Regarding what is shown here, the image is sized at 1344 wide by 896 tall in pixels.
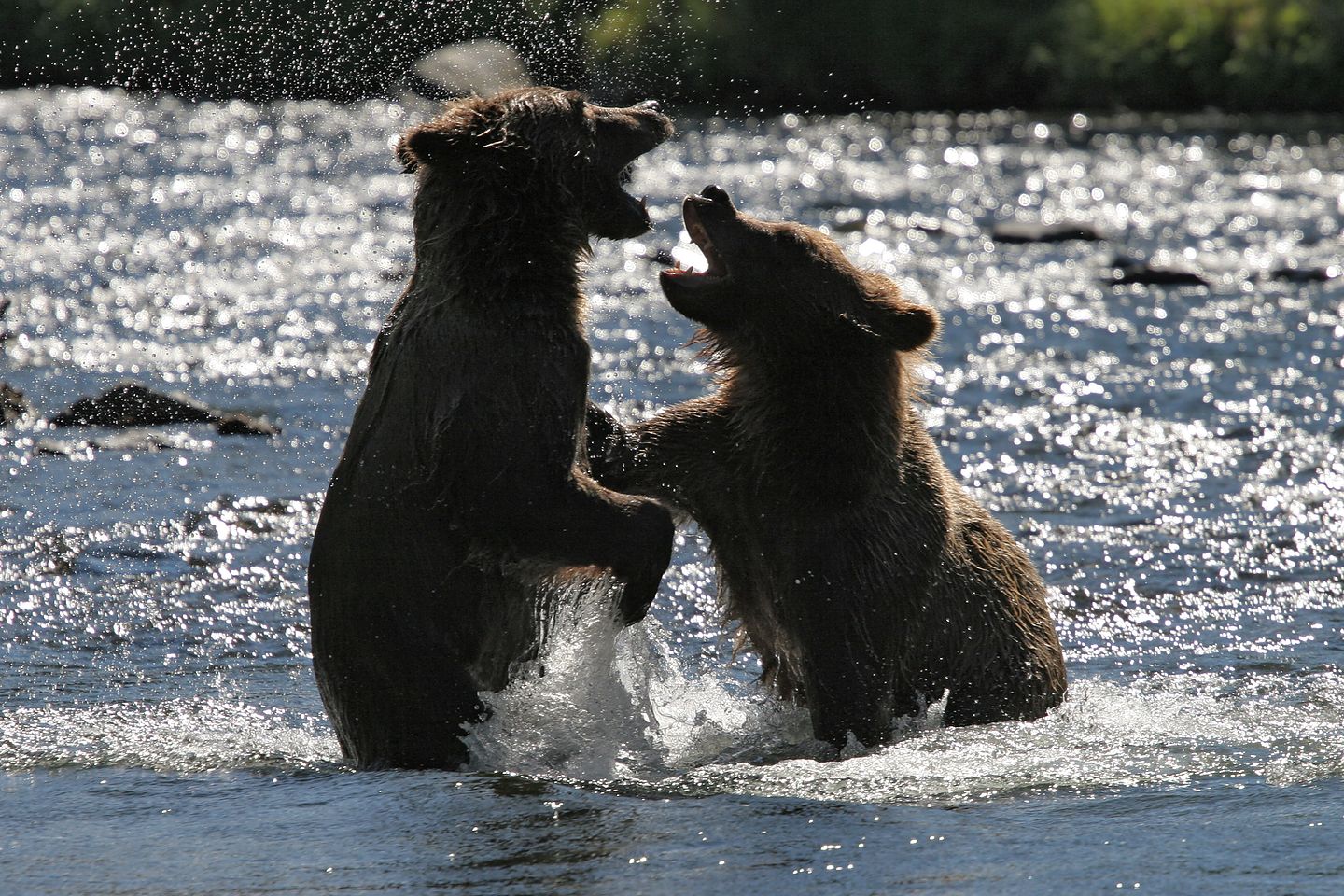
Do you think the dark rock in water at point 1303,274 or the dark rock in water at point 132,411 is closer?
the dark rock in water at point 132,411

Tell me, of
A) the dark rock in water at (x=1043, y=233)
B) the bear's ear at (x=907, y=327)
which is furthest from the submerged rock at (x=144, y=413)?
the dark rock in water at (x=1043, y=233)

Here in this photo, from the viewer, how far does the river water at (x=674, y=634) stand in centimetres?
437

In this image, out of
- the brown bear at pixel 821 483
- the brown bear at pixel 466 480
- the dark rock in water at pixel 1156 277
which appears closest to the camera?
the brown bear at pixel 466 480

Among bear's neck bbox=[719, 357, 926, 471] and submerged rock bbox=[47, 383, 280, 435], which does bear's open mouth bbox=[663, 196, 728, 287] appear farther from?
submerged rock bbox=[47, 383, 280, 435]

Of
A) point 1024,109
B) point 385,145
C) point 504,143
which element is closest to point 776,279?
point 504,143

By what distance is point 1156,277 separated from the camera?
1898 centimetres

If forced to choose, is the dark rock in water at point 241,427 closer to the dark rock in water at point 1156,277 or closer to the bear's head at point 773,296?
the bear's head at point 773,296

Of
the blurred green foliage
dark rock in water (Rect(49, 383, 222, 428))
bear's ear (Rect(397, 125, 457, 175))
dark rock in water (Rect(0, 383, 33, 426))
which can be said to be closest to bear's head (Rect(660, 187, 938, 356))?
bear's ear (Rect(397, 125, 457, 175))

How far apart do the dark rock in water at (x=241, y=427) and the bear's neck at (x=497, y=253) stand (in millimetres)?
6044

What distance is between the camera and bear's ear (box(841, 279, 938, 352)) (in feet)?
18.6

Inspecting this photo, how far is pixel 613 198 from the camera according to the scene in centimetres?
537

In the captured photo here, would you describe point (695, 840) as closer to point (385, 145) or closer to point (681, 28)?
point (385, 145)

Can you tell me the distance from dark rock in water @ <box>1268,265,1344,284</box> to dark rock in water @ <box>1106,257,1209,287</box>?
0.82m

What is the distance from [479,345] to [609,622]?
1.00 metres
